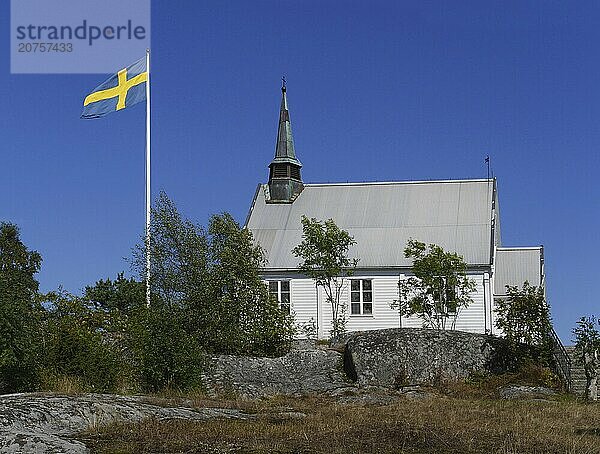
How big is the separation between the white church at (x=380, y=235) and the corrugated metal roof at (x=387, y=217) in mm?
55

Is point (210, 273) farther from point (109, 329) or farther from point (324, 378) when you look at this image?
point (324, 378)

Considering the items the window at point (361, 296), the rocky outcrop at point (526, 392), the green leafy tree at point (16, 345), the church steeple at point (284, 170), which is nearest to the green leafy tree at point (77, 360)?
the green leafy tree at point (16, 345)

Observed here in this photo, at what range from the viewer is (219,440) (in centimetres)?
1242

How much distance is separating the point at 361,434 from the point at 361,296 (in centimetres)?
3430

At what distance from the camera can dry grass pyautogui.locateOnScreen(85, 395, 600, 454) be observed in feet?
39.2

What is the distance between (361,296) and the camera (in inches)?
1880

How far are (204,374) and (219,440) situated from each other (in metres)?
17.3

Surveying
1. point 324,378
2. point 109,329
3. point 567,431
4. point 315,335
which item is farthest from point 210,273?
point 567,431

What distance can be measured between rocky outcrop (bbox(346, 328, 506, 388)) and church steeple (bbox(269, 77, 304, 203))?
22279 mm

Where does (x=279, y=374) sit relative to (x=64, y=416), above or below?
below

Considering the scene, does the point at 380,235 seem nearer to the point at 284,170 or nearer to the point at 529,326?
Result: the point at 284,170

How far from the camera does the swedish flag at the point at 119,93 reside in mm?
39938

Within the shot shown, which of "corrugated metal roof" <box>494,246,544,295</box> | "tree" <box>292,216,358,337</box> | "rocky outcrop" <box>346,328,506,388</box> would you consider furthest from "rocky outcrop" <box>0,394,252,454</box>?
"corrugated metal roof" <box>494,246,544,295</box>

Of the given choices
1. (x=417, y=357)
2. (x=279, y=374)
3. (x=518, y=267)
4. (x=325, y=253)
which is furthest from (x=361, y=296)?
(x=279, y=374)
